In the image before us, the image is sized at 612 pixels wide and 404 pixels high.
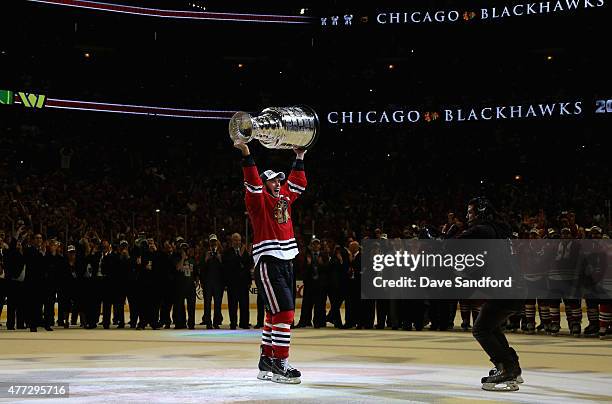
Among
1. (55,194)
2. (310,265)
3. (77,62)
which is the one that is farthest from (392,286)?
(77,62)

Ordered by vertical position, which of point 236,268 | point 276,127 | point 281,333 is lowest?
point 281,333

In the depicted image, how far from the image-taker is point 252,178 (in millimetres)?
9305

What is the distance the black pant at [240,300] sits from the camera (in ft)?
59.6

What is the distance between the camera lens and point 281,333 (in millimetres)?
9281

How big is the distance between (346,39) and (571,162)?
10603mm

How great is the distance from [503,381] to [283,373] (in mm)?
2033

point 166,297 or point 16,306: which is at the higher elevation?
point 166,297

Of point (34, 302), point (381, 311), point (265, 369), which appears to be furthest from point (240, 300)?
point (265, 369)

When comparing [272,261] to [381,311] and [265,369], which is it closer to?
[265,369]

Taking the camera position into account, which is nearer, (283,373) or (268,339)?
(283,373)

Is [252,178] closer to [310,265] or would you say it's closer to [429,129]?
[310,265]

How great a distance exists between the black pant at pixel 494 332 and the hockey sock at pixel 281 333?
1.79 meters

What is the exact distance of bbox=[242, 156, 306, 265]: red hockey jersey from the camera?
934 cm

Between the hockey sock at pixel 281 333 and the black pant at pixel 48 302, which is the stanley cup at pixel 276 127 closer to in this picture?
the hockey sock at pixel 281 333
